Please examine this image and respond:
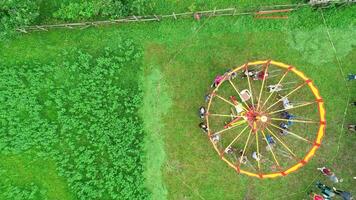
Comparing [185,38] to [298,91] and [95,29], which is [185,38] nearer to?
[95,29]

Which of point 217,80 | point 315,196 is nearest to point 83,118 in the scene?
point 217,80

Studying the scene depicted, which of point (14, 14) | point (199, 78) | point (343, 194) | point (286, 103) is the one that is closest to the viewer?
point (14, 14)

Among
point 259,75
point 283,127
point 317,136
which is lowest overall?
point 317,136

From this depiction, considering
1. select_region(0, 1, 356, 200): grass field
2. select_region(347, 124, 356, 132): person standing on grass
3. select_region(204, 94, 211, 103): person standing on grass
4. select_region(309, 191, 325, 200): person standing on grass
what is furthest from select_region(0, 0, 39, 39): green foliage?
select_region(347, 124, 356, 132): person standing on grass

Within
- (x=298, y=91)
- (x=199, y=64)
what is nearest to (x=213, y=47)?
(x=199, y=64)

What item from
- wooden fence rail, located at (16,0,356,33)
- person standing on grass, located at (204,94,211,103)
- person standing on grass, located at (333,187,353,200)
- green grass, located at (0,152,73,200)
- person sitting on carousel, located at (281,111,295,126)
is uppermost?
wooden fence rail, located at (16,0,356,33)

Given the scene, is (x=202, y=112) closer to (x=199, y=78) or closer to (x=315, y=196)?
(x=199, y=78)

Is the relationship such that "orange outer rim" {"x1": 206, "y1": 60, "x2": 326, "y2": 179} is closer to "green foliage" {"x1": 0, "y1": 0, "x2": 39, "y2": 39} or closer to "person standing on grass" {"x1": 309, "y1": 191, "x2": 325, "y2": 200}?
"person standing on grass" {"x1": 309, "y1": 191, "x2": 325, "y2": 200}
